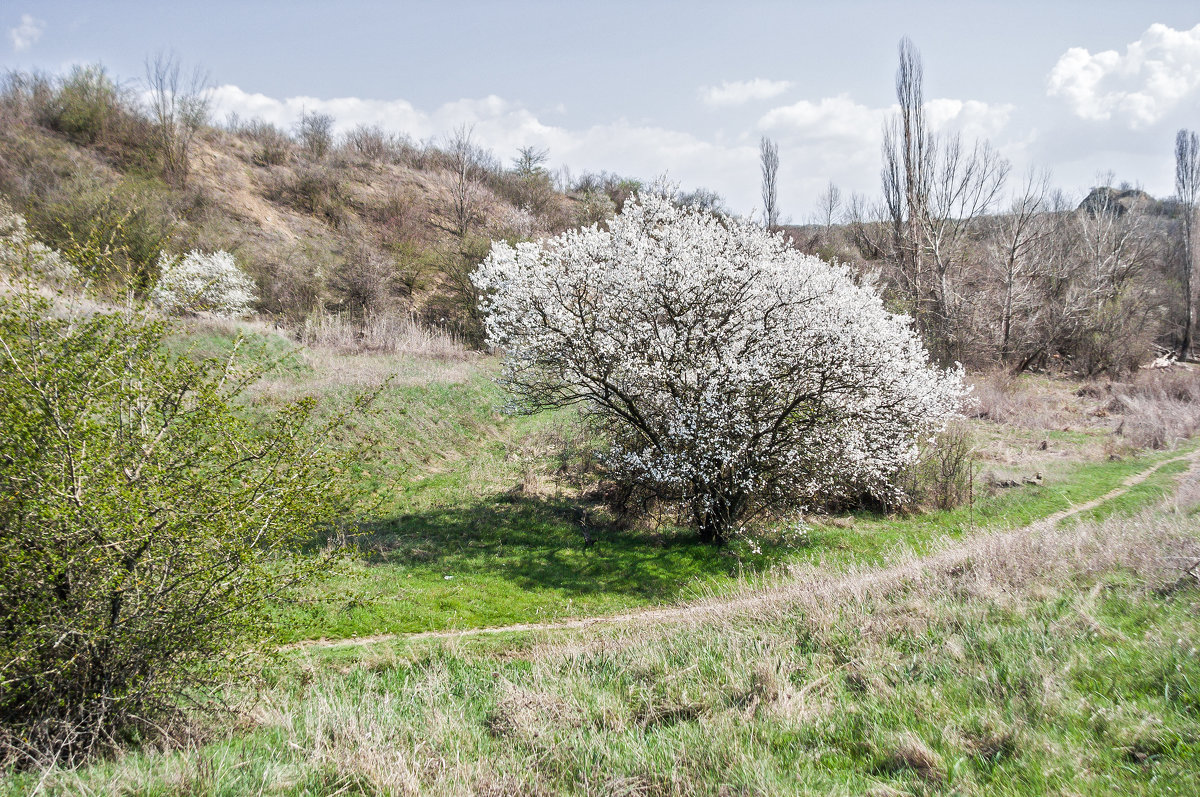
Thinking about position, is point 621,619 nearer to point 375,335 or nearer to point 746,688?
point 746,688

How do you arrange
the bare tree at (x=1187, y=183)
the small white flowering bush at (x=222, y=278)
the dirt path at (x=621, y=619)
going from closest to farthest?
the dirt path at (x=621, y=619)
the small white flowering bush at (x=222, y=278)
the bare tree at (x=1187, y=183)

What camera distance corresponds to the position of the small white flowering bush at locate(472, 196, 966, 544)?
12.1m

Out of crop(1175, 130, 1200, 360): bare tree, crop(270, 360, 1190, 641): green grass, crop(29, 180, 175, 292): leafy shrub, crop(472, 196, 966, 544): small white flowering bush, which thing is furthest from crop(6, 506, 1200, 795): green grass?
crop(1175, 130, 1200, 360): bare tree

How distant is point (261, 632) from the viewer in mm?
5527

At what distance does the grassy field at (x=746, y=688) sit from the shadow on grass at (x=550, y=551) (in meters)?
0.19

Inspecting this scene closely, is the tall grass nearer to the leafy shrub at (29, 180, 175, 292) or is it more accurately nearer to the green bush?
the leafy shrub at (29, 180, 175, 292)

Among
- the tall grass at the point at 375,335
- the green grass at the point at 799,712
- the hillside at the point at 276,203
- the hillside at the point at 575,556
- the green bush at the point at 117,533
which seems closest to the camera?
the green grass at the point at 799,712

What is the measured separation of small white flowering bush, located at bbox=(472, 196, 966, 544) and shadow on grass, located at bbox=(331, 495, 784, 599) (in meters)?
1.03

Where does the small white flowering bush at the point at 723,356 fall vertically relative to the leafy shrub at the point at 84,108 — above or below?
below

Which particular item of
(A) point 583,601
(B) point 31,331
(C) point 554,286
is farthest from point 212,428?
(C) point 554,286

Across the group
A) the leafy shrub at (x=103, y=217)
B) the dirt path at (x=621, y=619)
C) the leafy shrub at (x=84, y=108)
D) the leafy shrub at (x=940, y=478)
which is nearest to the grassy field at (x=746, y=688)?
the dirt path at (x=621, y=619)

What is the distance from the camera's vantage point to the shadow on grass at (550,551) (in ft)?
37.5

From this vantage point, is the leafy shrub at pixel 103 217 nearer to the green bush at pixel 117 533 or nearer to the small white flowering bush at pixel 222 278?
the small white flowering bush at pixel 222 278

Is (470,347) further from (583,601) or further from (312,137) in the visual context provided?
(312,137)
